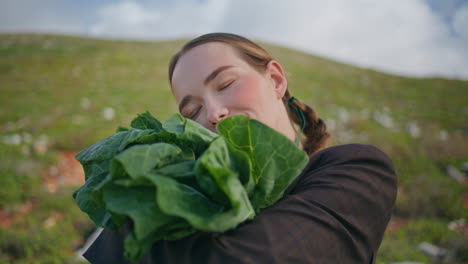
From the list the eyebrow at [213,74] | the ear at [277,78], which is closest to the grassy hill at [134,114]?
the ear at [277,78]

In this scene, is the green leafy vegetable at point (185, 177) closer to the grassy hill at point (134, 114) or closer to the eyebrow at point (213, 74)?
the eyebrow at point (213, 74)

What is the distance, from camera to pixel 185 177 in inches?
37.1

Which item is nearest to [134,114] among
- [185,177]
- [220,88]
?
[220,88]

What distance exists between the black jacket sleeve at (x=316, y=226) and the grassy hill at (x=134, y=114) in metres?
2.66

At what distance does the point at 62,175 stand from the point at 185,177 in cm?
842

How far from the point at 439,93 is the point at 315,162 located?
23.6m

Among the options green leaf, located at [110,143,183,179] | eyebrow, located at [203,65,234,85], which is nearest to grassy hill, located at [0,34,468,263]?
eyebrow, located at [203,65,234,85]

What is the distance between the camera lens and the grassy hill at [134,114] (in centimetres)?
554

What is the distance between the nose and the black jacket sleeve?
499mm

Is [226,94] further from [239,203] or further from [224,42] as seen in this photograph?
[239,203]

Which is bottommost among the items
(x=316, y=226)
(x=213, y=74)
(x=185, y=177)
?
(x=316, y=226)

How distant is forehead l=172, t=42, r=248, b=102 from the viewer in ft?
5.41

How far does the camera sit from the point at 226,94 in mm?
1591

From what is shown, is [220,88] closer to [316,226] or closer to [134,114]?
[316,226]
